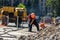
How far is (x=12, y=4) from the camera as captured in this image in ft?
300

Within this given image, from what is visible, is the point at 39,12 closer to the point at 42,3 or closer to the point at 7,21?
the point at 42,3

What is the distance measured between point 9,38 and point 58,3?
45.8 m

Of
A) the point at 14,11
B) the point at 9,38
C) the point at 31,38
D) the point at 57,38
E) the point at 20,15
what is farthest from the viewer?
the point at 14,11

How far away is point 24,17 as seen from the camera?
108 ft

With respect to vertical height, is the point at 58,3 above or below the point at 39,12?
above

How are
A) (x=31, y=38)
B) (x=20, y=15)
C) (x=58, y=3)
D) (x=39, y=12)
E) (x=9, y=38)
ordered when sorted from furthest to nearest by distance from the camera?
(x=39, y=12) → (x=58, y=3) → (x=20, y=15) → (x=9, y=38) → (x=31, y=38)

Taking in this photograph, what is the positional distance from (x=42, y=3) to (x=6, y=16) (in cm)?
6248

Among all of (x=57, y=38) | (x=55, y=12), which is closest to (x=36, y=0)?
(x=55, y=12)

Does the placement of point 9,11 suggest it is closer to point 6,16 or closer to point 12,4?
point 6,16

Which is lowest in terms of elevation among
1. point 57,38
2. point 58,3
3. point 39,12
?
point 39,12

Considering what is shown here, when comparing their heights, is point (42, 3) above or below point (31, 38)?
below

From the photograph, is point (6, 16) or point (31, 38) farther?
point (6, 16)

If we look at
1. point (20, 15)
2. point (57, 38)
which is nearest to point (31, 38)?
point (57, 38)

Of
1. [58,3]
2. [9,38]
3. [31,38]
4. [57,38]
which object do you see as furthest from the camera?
[58,3]
